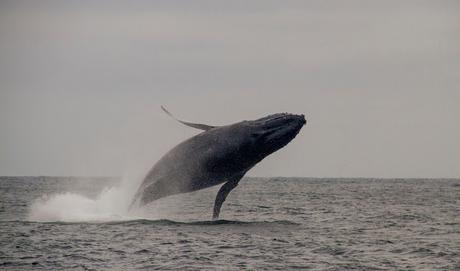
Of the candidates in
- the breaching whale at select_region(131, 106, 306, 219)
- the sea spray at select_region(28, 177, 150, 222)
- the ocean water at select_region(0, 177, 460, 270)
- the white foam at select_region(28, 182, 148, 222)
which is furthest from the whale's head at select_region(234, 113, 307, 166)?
the white foam at select_region(28, 182, 148, 222)

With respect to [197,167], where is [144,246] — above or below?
below

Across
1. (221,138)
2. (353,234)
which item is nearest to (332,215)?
(353,234)

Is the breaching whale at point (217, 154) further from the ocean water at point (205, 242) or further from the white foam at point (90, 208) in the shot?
the white foam at point (90, 208)

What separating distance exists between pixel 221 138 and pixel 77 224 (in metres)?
10.1

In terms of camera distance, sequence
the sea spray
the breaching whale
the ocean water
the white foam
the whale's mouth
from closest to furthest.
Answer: the ocean water → the whale's mouth → the breaching whale → the sea spray → the white foam

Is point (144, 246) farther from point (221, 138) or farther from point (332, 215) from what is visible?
point (332, 215)

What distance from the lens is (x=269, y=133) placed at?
24.7 meters

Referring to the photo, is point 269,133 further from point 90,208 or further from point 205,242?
point 90,208

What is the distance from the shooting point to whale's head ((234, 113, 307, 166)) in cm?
2433

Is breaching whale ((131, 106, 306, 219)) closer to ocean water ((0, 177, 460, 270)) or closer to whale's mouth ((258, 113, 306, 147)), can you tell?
whale's mouth ((258, 113, 306, 147))

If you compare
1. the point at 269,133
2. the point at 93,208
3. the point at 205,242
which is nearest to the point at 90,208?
the point at 93,208

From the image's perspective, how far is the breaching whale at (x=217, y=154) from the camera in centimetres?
2473

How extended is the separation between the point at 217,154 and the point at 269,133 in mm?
1879

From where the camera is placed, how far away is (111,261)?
2280cm
